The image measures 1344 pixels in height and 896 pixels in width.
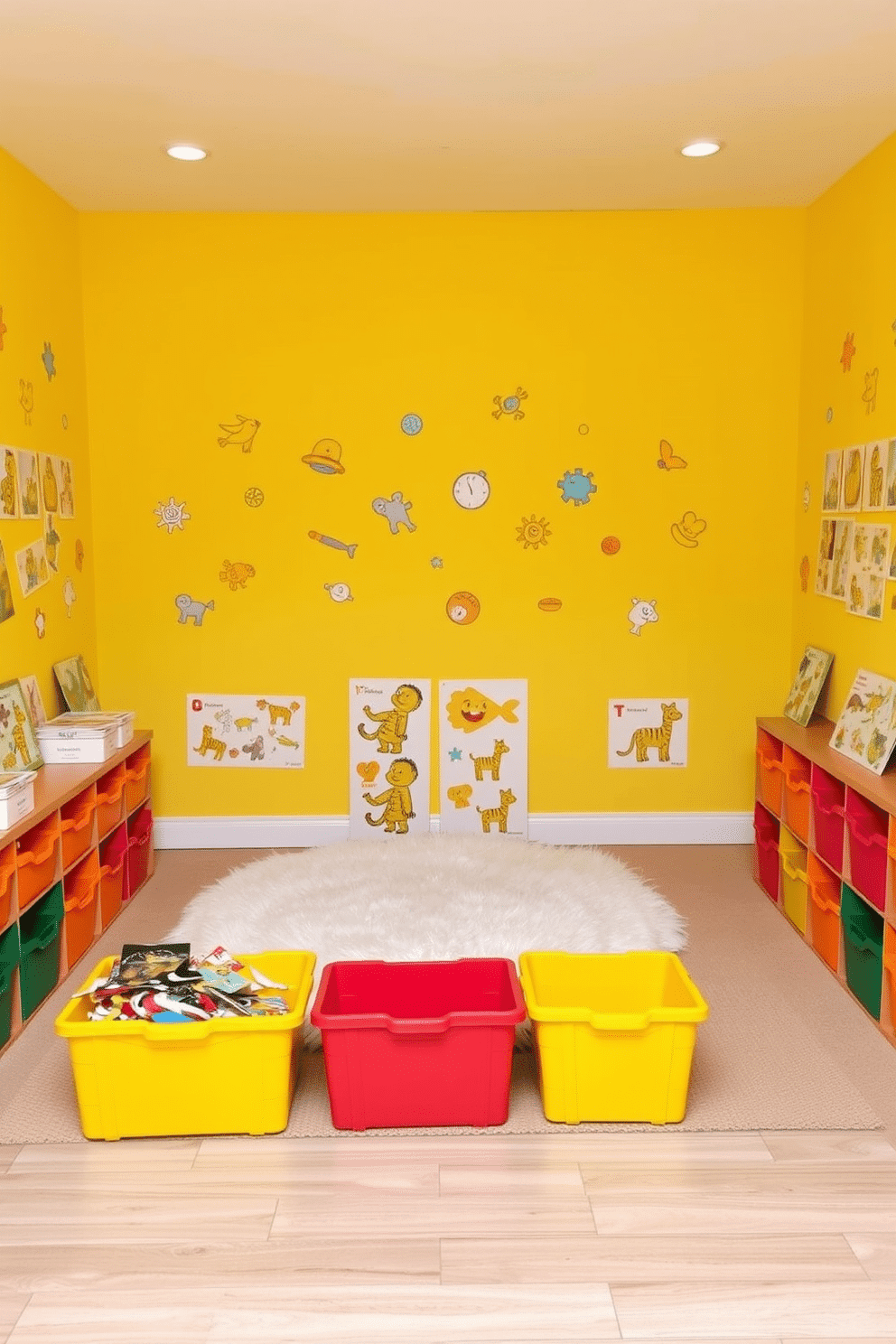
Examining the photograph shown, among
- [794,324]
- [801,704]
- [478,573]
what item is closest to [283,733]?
[478,573]

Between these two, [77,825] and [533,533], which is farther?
[533,533]

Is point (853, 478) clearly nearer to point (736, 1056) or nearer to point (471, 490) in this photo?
point (471, 490)

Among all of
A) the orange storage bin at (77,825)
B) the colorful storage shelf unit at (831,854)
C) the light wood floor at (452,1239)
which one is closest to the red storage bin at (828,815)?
the colorful storage shelf unit at (831,854)

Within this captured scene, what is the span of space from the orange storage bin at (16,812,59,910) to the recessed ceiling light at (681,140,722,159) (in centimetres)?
265

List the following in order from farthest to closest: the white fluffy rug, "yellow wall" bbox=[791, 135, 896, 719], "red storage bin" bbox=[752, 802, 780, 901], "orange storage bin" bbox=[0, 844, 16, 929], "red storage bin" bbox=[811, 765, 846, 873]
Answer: "red storage bin" bbox=[752, 802, 780, 901], "yellow wall" bbox=[791, 135, 896, 719], "red storage bin" bbox=[811, 765, 846, 873], the white fluffy rug, "orange storage bin" bbox=[0, 844, 16, 929]

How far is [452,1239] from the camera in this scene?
2018 millimetres

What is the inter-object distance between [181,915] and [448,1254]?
182 centimetres

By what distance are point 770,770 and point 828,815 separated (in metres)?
0.62

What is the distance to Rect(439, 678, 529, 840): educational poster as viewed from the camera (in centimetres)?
438

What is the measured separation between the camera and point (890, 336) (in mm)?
3371

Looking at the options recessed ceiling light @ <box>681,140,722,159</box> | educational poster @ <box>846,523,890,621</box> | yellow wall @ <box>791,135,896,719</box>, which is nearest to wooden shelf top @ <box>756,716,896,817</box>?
yellow wall @ <box>791,135,896,719</box>

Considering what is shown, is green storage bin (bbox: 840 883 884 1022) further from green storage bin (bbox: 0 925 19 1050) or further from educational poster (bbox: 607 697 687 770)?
green storage bin (bbox: 0 925 19 1050)

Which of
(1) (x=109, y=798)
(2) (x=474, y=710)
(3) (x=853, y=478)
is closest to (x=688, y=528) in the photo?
(3) (x=853, y=478)

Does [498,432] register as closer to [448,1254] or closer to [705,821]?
[705,821]
